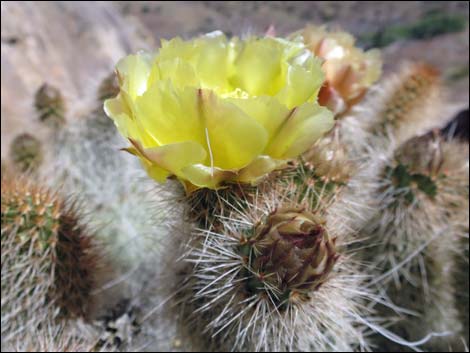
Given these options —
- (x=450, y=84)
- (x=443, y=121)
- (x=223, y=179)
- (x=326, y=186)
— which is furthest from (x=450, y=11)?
(x=223, y=179)

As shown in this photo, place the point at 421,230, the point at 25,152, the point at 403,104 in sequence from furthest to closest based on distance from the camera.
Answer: the point at 403,104 < the point at 25,152 < the point at 421,230

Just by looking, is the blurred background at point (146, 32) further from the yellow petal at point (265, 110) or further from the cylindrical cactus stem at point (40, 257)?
the yellow petal at point (265, 110)

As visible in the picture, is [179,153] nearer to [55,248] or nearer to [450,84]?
[55,248]

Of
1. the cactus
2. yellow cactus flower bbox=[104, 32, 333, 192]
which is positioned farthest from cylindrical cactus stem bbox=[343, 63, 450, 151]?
yellow cactus flower bbox=[104, 32, 333, 192]

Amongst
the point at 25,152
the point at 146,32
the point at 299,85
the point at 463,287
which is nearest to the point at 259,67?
the point at 299,85

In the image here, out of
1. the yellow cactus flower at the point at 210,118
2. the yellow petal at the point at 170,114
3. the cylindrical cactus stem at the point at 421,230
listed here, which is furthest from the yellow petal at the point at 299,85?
the cylindrical cactus stem at the point at 421,230

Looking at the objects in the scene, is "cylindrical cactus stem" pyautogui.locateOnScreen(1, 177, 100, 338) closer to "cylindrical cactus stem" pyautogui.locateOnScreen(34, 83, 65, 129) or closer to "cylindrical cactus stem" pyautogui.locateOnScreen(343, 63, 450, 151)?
"cylindrical cactus stem" pyautogui.locateOnScreen(34, 83, 65, 129)

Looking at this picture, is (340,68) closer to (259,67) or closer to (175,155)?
(259,67)
